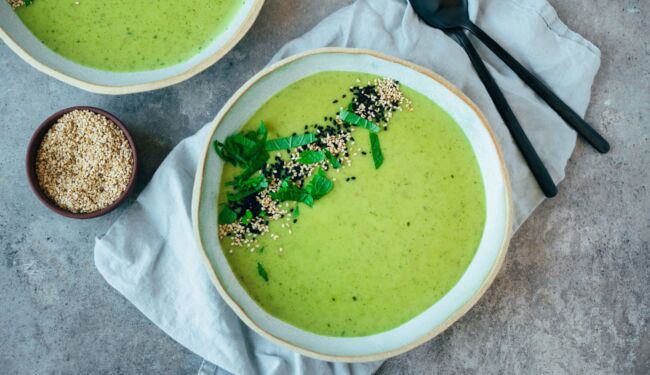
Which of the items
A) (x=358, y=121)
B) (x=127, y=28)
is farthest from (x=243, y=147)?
(x=127, y=28)

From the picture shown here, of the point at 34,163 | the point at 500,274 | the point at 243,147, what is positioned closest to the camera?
the point at 243,147

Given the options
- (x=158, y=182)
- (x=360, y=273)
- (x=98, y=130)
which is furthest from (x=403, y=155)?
(x=98, y=130)

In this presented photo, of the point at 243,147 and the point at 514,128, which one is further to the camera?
the point at 514,128

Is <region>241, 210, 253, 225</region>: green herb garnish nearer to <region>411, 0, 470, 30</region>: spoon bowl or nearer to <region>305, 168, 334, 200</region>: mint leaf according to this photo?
<region>305, 168, 334, 200</region>: mint leaf

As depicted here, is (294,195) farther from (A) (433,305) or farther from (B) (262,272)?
(A) (433,305)

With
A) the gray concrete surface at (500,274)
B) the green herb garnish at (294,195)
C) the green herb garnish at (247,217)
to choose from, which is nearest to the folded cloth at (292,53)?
the gray concrete surface at (500,274)

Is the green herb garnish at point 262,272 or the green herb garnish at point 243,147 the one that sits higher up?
the green herb garnish at point 243,147

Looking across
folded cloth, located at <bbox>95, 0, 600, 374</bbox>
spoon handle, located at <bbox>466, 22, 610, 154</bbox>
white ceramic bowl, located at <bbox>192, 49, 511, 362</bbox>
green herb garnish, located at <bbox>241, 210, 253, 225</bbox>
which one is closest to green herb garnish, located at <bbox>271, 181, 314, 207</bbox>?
green herb garnish, located at <bbox>241, 210, 253, 225</bbox>

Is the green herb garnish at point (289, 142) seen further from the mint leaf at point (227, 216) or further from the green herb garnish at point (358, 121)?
the mint leaf at point (227, 216)
